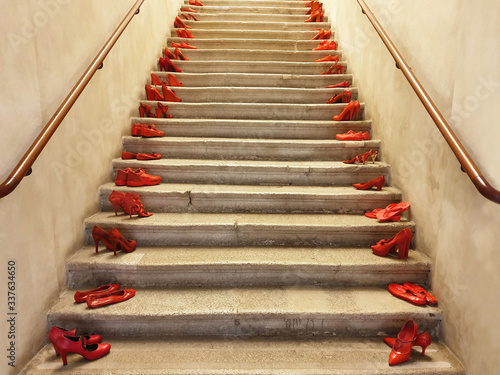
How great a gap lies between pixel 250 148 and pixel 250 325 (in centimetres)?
167

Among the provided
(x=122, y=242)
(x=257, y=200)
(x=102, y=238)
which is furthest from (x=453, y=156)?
(x=102, y=238)

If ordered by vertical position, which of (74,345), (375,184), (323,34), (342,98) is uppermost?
(323,34)

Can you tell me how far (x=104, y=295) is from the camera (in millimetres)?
2031

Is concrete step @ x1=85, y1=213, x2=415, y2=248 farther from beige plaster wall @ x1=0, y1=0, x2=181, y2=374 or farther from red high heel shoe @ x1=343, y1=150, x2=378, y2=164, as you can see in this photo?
red high heel shoe @ x1=343, y1=150, x2=378, y2=164

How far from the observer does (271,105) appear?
3.49 m

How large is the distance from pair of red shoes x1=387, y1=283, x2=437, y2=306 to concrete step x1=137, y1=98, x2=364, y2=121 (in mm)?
2007

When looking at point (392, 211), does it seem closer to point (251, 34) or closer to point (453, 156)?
point (453, 156)

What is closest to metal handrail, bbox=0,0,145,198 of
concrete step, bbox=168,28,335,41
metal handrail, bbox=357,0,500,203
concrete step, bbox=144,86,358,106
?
concrete step, bbox=144,86,358,106

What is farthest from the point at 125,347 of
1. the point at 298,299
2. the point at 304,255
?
the point at 304,255

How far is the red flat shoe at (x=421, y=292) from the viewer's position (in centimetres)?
199

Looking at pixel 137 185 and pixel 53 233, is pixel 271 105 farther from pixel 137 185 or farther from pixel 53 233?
pixel 53 233

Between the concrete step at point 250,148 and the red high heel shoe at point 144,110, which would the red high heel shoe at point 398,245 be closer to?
the concrete step at point 250,148

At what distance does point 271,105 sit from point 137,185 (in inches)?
65.3

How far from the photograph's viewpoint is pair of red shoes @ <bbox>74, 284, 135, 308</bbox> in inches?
77.2
